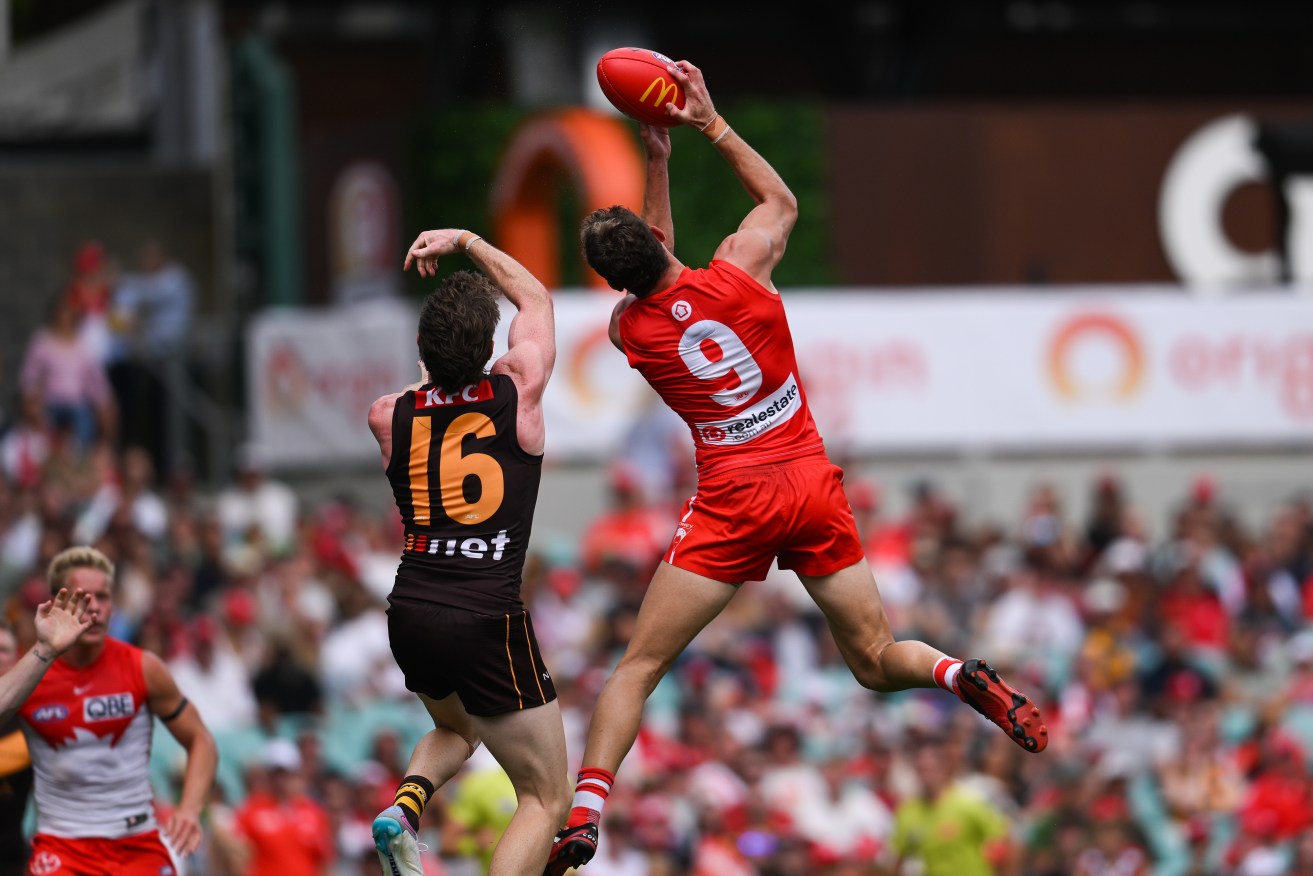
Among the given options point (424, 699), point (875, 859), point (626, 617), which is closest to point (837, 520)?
point (424, 699)

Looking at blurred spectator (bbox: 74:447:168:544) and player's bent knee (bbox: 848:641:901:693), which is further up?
player's bent knee (bbox: 848:641:901:693)

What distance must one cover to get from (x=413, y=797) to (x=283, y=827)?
16.2 ft

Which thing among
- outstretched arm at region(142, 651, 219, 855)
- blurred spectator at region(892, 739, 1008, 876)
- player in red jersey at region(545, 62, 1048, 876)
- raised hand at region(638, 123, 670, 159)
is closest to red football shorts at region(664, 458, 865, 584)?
player in red jersey at region(545, 62, 1048, 876)

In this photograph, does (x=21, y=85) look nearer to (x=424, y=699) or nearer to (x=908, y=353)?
(x=908, y=353)

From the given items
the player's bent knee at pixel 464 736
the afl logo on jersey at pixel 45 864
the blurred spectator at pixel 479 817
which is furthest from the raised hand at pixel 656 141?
the blurred spectator at pixel 479 817

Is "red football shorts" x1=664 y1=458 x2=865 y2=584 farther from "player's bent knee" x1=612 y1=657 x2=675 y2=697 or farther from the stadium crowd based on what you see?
the stadium crowd

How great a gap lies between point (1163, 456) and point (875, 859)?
30.9 feet

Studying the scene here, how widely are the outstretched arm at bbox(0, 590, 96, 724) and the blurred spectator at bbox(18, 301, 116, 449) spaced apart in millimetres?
10801

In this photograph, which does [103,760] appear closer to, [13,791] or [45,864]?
[45,864]

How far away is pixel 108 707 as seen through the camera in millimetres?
9523

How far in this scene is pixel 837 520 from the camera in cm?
938

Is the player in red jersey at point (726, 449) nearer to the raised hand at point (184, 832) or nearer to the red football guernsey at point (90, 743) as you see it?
the raised hand at point (184, 832)

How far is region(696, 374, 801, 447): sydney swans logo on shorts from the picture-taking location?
9.35 metres

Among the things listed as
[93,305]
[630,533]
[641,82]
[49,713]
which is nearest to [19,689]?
[49,713]
